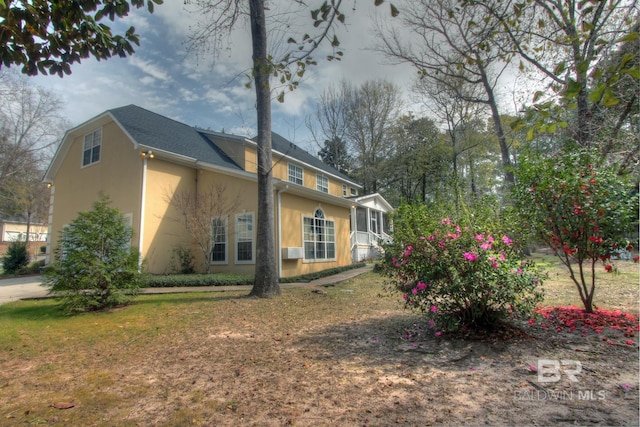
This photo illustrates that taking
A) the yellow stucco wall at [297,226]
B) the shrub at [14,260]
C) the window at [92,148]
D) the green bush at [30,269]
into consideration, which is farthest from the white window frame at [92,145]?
the yellow stucco wall at [297,226]

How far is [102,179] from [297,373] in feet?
43.4

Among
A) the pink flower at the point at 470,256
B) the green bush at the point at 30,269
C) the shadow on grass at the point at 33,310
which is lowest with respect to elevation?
the shadow on grass at the point at 33,310

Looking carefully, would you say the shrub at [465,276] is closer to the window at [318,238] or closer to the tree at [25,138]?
the window at [318,238]

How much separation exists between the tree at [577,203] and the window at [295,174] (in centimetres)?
1345

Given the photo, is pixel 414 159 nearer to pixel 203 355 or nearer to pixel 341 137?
pixel 341 137

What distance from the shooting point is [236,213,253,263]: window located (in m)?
11.7

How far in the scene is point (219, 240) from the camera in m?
12.5

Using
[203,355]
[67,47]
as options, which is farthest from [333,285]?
[67,47]

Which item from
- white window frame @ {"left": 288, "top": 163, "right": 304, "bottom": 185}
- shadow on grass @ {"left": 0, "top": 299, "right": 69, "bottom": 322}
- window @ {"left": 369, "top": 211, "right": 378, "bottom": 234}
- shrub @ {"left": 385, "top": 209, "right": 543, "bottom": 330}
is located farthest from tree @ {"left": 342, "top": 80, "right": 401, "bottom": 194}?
shrub @ {"left": 385, "top": 209, "right": 543, "bottom": 330}

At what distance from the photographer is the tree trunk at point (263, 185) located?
300 inches

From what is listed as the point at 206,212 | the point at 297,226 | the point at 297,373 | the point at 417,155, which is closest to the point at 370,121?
the point at 417,155

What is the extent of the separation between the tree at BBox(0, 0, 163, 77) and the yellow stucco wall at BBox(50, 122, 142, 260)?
27.2ft

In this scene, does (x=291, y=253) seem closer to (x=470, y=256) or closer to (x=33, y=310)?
(x=33, y=310)

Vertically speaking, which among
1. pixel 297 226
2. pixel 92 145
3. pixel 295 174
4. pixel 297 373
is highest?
pixel 92 145
